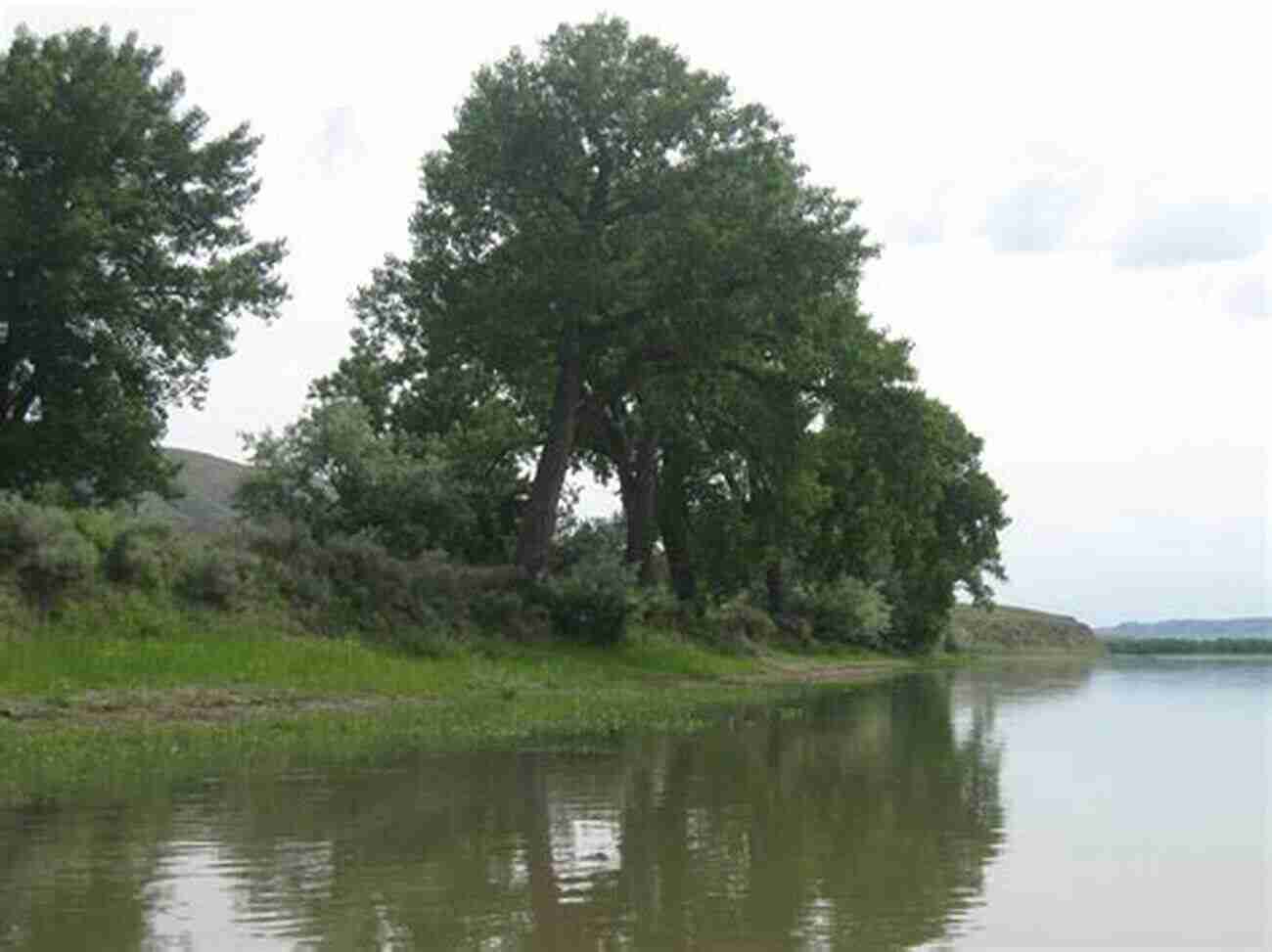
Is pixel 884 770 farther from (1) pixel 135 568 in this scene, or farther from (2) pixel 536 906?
(1) pixel 135 568

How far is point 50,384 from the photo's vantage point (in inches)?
1599

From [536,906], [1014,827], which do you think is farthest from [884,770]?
[536,906]

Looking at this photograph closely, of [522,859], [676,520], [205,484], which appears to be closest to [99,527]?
[522,859]

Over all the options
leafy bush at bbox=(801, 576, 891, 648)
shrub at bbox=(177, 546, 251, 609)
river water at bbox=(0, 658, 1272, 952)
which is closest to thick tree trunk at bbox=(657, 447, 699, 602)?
leafy bush at bbox=(801, 576, 891, 648)

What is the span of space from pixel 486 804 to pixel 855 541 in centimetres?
4938

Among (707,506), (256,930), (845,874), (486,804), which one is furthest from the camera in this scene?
(707,506)

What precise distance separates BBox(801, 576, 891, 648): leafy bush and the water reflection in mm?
52499

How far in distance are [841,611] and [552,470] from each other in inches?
1302

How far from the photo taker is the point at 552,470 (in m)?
42.2

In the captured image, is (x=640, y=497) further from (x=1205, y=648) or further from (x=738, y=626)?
(x=1205, y=648)

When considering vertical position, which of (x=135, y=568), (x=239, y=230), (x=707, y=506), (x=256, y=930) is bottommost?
(x=256, y=930)

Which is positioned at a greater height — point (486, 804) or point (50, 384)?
point (50, 384)

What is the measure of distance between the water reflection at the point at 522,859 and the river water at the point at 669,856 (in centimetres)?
3

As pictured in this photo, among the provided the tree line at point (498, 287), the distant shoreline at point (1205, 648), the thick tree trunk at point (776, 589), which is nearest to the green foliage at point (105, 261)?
the tree line at point (498, 287)
